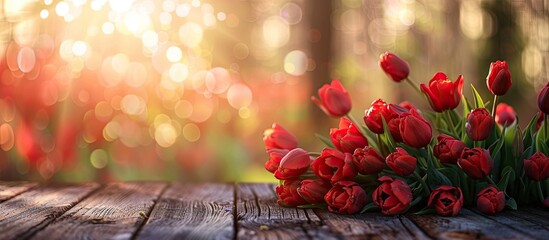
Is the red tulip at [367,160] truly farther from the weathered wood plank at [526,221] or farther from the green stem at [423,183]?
the weathered wood plank at [526,221]

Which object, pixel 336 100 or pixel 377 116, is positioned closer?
pixel 377 116

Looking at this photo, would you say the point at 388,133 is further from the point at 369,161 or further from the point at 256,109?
the point at 256,109

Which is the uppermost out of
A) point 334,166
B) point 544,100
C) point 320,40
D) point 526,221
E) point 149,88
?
point 320,40

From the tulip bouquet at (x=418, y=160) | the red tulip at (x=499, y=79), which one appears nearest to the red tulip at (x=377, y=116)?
the tulip bouquet at (x=418, y=160)

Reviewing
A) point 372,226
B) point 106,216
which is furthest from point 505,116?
point 106,216

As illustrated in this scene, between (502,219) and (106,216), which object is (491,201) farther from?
(106,216)

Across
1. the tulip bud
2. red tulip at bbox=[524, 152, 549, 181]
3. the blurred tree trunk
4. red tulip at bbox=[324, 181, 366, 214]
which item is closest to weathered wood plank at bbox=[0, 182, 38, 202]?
the tulip bud
